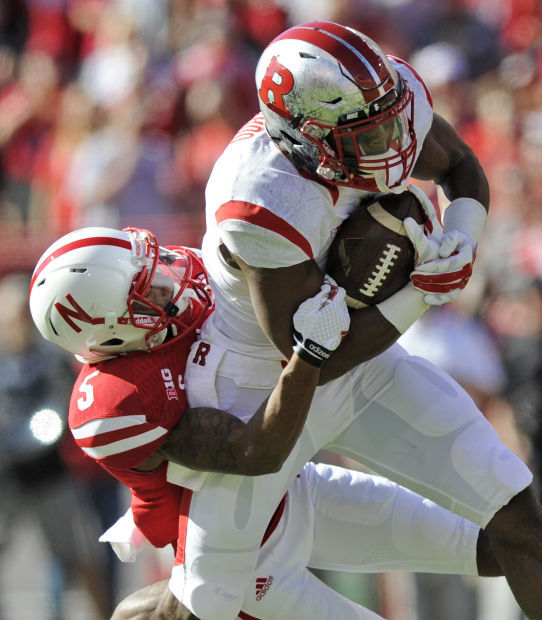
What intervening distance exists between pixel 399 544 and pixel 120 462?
102 cm

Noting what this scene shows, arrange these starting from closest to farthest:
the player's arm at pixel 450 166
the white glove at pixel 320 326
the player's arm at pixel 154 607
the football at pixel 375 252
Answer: the white glove at pixel 320 326 < the football at pixel 375 252 < the player's arm at pixel 154 607 < the player's arm at pixel 450 166

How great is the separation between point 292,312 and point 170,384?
1.58 feet

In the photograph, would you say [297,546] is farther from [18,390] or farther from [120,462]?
[18,390]

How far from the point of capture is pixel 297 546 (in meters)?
3.61

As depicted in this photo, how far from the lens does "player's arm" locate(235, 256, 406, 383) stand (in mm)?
3064

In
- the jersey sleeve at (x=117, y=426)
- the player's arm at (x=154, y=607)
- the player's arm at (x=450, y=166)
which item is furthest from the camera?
the player's arm at (x=450, y=166)

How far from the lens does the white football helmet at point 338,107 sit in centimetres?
305

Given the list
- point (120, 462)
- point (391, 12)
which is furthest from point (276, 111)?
point (391, 12)

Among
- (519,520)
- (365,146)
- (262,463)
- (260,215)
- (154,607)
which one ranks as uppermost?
(365,146)

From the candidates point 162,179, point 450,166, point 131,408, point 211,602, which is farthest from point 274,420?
point 162,179

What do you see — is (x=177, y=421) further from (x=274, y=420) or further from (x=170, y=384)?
(x=274, y=420)

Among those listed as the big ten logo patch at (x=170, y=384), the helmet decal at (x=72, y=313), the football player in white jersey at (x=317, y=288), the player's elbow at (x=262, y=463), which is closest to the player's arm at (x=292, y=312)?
the football player in white jersey at (x=317, y=288)

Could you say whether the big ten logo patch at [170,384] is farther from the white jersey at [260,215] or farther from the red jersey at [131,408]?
the white jersey at [260,215]

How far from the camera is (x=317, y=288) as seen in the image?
10.2 feet
